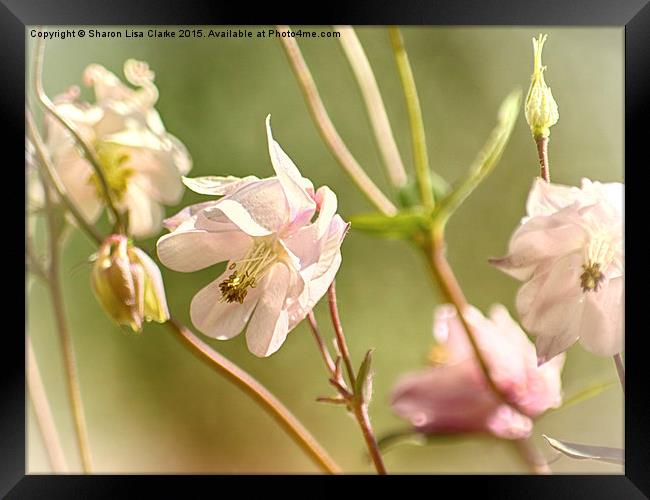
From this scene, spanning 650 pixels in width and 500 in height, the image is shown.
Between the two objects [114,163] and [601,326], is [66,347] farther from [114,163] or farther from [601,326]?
[601,326]

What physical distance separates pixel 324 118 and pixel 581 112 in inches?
8.7

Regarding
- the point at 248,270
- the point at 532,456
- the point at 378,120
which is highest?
the point at 378,120

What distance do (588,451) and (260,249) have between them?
24cm

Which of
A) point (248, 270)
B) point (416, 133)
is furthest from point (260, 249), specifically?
point (416, 133)

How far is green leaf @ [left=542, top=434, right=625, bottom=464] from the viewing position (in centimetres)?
50

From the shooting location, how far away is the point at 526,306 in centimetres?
51

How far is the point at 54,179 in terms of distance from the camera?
54 centimetres

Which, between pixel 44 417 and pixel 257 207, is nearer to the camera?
pixel 257 207

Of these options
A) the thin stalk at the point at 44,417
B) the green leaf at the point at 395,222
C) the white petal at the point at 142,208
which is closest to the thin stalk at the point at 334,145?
the green leaf at the point at 395,222

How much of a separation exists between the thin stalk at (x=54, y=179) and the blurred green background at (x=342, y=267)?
36 mm

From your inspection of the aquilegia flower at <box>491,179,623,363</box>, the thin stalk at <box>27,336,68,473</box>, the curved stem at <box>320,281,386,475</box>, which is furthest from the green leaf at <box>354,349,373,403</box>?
the thin stalk at <box>27,336,68,473</box>

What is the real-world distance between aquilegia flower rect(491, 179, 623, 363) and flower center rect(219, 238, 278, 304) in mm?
133

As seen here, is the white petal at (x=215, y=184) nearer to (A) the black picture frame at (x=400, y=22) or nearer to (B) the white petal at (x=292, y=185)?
(B) the white petal at (x=292, y=185)

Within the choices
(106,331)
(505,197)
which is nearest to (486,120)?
(505,197)
